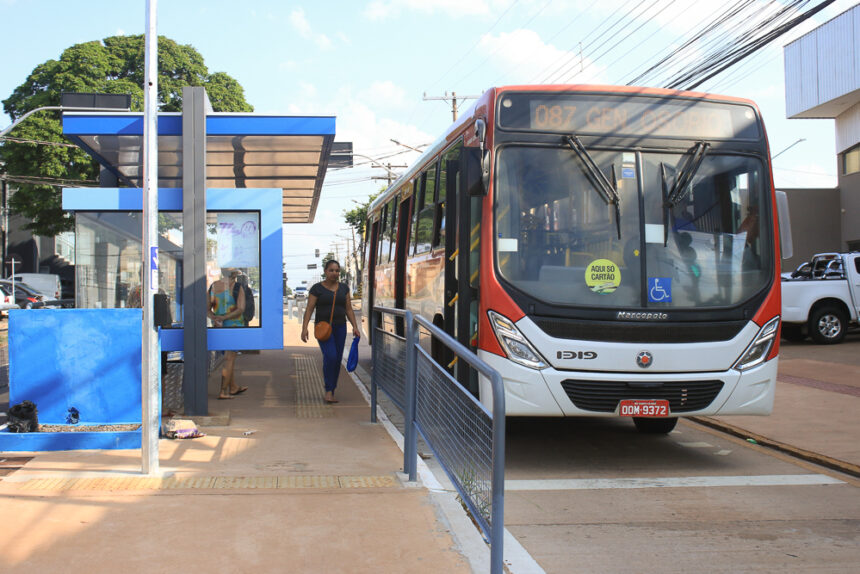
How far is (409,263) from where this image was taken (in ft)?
35.8

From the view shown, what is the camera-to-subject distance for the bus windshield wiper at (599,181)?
7.08 metres

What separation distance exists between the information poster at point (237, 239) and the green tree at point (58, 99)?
85.3 feet

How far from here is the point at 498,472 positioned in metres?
3.65

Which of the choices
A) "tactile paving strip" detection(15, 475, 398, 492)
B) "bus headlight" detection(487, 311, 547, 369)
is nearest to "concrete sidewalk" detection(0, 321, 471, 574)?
"tactile paving strip" detection(15, 475, 398, 492)

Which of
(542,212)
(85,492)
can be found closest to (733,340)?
(542,212)

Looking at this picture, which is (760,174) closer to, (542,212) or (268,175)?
(542,212)

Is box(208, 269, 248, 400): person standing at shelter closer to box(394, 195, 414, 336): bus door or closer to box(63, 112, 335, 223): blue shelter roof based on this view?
box(63, 112, 335, 223): blue shelter roof

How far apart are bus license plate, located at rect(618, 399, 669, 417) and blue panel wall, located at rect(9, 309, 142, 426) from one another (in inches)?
164

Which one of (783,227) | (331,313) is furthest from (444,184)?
(783,227)

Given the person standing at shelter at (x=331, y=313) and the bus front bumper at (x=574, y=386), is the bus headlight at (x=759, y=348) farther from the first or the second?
the person standing at shelter at (x=331, y=313)

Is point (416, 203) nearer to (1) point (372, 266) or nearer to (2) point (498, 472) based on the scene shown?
(1) point (372, 266)

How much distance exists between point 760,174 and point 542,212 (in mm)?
2055

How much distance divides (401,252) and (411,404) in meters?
5.87

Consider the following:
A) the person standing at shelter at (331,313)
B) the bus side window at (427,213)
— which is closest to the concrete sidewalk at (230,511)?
the person standing at shelter at (331,313)
